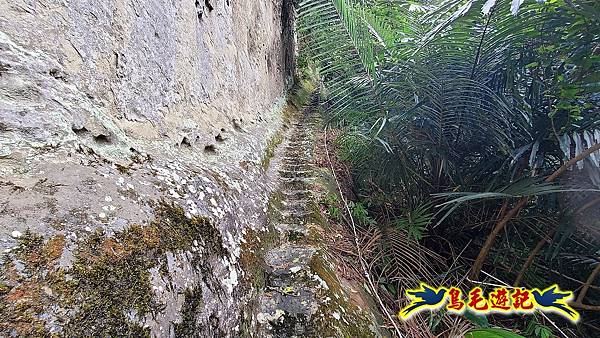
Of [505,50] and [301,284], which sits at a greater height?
[505,50]

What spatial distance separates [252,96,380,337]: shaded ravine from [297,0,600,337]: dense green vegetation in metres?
0.40

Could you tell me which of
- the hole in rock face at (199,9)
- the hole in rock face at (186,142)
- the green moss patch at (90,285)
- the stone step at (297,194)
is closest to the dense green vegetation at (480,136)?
the stone step at (297,194)

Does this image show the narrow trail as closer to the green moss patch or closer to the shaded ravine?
the shaded ravine

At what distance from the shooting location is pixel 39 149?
1032mm

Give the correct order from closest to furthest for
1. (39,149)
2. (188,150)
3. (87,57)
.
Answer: (39,149), (87,57), (188,150)

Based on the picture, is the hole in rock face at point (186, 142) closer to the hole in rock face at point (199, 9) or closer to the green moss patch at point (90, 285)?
the green moss patch at point (90, 285)

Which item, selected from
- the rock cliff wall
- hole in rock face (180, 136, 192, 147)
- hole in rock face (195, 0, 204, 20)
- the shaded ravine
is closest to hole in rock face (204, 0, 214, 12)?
hole in rock face (195, 0, 204, 20)

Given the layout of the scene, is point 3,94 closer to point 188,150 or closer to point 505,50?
point 188,150

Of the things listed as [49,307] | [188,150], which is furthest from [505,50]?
[49,307]

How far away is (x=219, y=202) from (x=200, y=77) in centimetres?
120

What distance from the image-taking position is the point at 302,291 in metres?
1.50

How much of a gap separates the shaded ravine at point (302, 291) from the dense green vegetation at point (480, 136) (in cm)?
40

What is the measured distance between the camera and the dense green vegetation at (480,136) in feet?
4.95

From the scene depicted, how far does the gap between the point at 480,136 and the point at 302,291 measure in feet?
4.43
